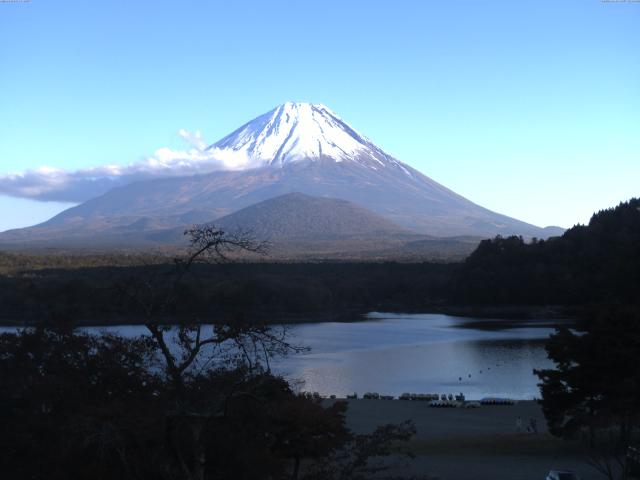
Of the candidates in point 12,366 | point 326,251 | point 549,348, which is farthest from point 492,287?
point 326,251

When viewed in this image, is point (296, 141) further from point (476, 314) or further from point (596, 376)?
point (596, 376)

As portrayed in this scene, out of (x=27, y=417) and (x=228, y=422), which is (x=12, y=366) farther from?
(x=228, y=422)

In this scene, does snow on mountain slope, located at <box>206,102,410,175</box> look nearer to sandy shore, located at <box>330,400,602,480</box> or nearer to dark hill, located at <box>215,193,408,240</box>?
dark hill, located at <box>215,193,408,240</box>

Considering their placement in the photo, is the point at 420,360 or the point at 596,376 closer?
the point at 596,376

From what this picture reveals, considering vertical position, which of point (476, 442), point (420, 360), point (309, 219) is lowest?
point (420, 360)

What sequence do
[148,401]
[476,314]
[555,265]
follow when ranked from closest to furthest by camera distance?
1. [148,401]
2. [476,314]
3. [555,265]

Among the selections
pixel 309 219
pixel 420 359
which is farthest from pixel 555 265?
pixel 309 219

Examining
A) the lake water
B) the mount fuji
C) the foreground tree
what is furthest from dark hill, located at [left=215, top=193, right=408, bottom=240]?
the foreground tree
